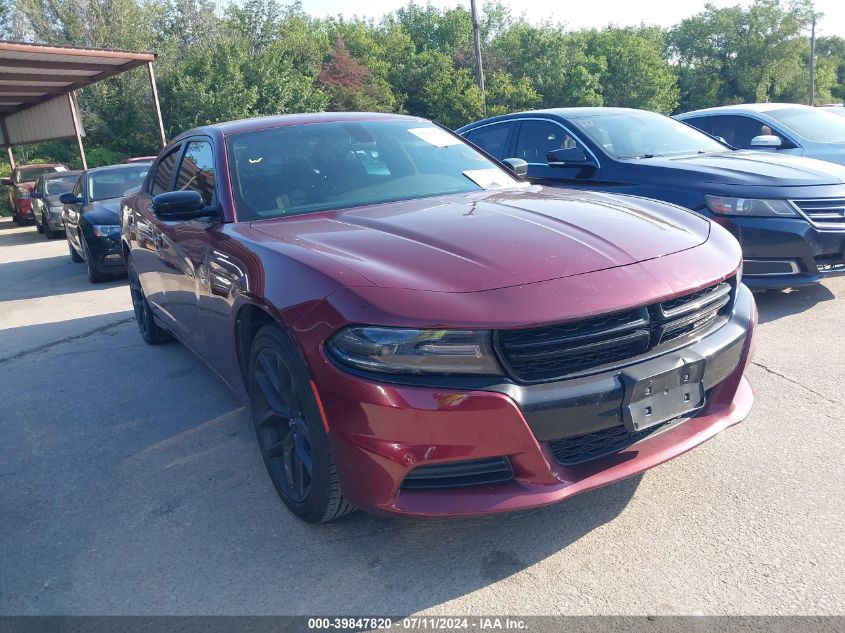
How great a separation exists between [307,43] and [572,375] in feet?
119

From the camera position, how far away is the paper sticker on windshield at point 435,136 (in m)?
3.99

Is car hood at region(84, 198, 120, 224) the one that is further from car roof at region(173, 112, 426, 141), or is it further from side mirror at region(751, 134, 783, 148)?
side mirror at region(751, 134, 783, 148)

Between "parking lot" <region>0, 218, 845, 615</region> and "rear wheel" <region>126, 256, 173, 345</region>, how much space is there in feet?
4.94

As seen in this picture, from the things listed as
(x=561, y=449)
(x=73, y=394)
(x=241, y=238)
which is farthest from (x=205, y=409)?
(x=561, y=449)

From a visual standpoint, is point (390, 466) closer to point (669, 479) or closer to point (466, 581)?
point (466, 581)

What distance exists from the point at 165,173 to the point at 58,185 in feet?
44.0

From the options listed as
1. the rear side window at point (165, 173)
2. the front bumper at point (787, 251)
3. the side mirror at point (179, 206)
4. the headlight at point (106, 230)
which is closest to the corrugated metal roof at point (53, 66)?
the headlight at point (106, 230)

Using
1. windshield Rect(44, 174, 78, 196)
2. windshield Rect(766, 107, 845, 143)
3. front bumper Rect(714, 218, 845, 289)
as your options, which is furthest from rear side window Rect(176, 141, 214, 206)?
windshield Rect(44, 174, 78, 196)

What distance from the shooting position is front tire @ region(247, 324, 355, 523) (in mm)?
2396

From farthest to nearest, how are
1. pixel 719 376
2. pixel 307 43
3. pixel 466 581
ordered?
pixel 307 43
pixel 719 376
pixel 466 581

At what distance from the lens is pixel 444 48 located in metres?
48.2

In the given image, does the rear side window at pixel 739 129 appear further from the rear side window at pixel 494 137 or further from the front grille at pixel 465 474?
the front grille at pixel 465 474

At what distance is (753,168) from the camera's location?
530 centimetres

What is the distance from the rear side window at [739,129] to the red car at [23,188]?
17642 mm
